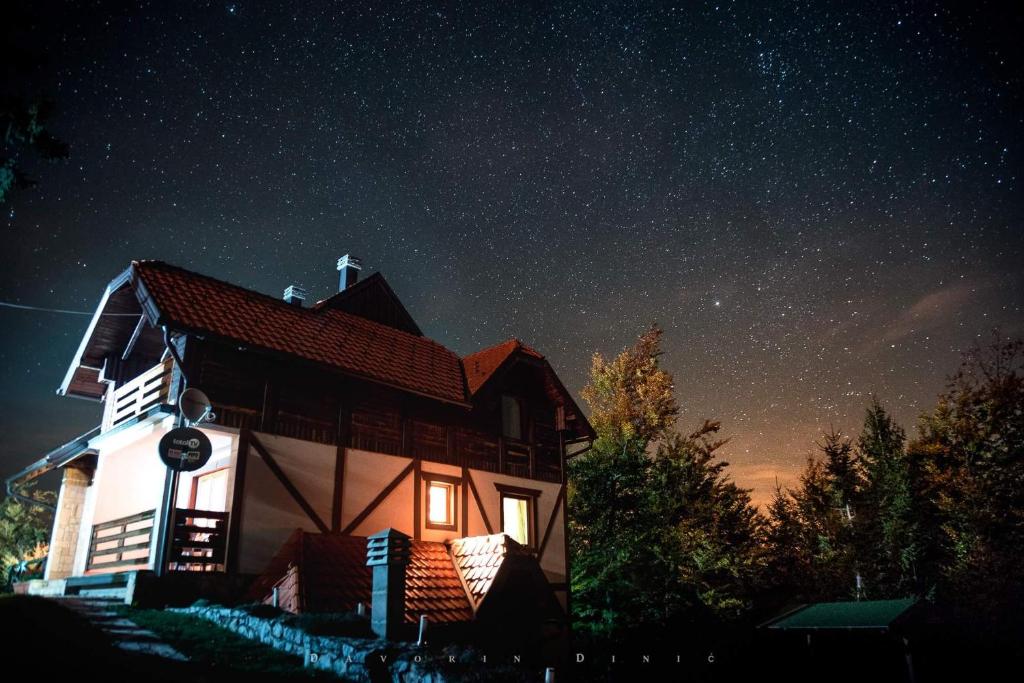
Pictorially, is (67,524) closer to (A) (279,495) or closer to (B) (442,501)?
(A) (279,495)

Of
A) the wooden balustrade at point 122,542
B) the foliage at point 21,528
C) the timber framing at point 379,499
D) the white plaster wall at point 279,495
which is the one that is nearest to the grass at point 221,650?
the white plaster wall at point 279,495

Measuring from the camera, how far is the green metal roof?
23516mm

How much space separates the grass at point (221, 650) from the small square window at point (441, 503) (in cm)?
769

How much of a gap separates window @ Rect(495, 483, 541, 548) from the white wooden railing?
1011 cm

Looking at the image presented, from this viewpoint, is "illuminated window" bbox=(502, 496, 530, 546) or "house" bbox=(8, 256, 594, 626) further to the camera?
"illuminated window" bbox=(502, 496, 530, 546)

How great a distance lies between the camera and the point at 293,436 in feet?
51.1

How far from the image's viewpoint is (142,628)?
10.3 metres

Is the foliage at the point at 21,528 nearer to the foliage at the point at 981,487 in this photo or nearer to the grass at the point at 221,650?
the grass at the point at 221,650

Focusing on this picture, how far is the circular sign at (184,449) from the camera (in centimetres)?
1279

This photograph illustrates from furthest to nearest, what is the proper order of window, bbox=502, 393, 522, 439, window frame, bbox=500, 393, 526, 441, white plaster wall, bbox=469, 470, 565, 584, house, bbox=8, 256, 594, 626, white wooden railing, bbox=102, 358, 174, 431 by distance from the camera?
window, bbox=502, 393, 522, 439 → window frame, bbox=500, 393, 526, 441 → white plaster wall, bbox=469, 470, 565, 584 → white wooden railing, bbox=102, 358, 174, 431 → house, bbox=8, 256, 594, 626

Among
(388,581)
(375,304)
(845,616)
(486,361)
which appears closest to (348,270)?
(375,304)

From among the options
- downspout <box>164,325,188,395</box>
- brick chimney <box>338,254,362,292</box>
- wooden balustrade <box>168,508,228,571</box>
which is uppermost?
brick chimney <box>338,254,362,292</box>

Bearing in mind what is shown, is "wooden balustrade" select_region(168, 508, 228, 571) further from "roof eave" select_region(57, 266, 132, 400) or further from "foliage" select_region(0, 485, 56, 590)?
"foliage" select_region(0, 485, 56, 590)

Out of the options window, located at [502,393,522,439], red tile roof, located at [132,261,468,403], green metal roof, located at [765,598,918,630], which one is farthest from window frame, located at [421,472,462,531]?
green metal roof, located at [765,598,918,630]
